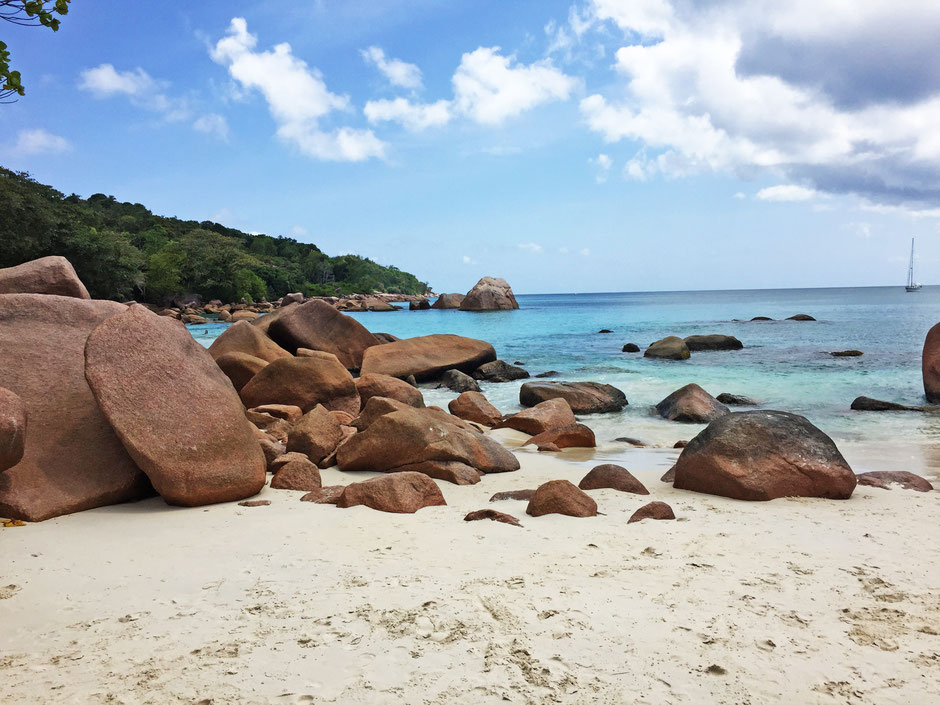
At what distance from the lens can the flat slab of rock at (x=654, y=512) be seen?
478 cm

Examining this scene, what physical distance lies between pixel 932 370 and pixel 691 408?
5809 millimetres

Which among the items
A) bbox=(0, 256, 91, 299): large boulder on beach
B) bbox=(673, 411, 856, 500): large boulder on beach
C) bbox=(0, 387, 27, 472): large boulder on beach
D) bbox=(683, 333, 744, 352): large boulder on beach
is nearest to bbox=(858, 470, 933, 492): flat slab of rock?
bbox=(673, 411, 856, 500): large boulder on beach

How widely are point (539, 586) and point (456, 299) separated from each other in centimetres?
7531

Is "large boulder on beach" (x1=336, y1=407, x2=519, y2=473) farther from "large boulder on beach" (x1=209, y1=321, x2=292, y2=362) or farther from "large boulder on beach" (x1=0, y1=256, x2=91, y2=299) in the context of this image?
"large boulder on beach" (x1=209, y1=321, x2=292, y2=362)

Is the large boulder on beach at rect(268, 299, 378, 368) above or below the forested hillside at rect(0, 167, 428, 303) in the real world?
below

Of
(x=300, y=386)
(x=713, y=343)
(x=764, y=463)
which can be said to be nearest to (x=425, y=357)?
(x=300, y=386)

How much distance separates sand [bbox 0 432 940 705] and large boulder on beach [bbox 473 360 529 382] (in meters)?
11.6

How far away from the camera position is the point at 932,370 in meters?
12.9

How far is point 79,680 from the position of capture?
8.21ft

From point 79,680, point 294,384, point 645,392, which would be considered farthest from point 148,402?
point 645,392

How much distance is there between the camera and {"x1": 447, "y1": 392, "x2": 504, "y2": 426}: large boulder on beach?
10.6 m

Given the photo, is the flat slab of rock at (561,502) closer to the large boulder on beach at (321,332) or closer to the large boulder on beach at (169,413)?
the large boulder on beach at (169,413)

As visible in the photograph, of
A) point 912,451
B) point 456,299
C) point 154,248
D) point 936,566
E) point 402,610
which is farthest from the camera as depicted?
point 456,299

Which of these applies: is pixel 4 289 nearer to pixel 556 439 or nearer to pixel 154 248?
pixel 556 439
